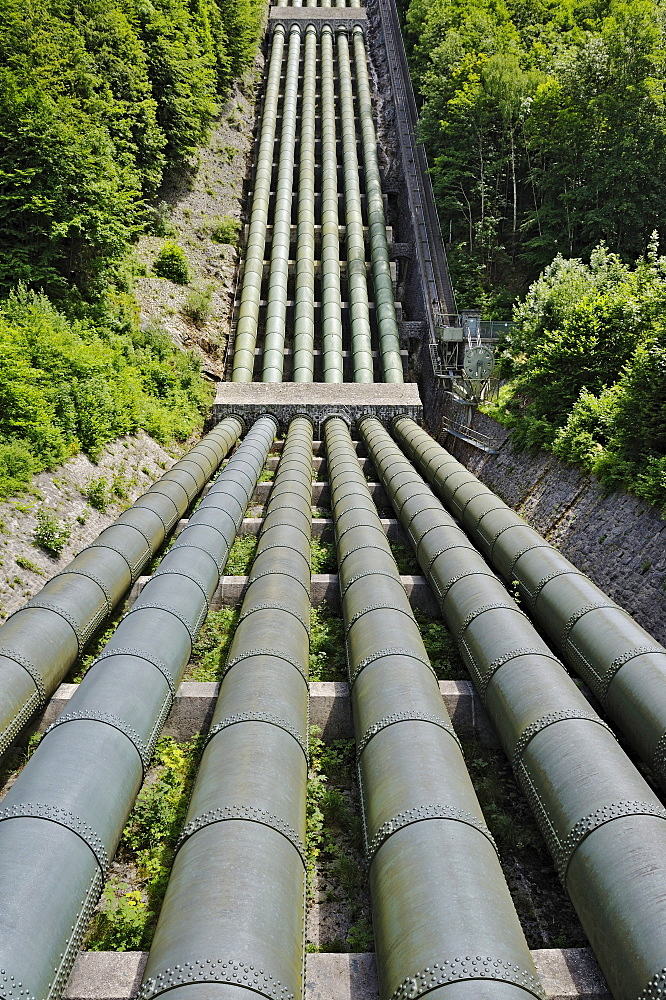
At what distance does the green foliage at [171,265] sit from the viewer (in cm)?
3309

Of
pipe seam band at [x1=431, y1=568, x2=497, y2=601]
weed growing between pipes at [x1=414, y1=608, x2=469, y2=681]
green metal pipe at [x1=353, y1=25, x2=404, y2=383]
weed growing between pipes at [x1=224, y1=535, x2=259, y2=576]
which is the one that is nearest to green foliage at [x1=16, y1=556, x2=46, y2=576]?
weed growing between pipes at [x1=224, y1=535, x2=259, y2=576]

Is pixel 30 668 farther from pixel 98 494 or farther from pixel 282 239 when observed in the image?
pixel 282 239

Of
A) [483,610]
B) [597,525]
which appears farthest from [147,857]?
[597,525]

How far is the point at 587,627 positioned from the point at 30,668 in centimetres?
911

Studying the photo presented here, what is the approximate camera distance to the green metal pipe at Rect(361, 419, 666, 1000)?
17.8 feet

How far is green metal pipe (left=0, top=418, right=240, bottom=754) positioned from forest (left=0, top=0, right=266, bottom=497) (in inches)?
136

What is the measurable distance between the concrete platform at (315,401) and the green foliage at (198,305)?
506 cm

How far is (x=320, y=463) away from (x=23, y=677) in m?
16.7

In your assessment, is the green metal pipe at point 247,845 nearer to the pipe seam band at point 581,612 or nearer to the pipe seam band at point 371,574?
the pipe seam band at point 371,574

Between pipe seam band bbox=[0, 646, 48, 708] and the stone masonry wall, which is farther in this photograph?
the stone masonry wall

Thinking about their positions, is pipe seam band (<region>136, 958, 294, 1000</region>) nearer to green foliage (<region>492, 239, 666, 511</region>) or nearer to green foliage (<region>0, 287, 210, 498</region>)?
green foliage (<region>0, 287, 210, 498</region>)

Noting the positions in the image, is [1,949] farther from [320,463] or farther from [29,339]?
[320,463]

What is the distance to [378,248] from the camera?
3944 centimetres

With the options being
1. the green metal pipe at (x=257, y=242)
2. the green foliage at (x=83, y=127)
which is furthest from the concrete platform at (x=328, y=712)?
the green metal pipe at (x=257, y=242)
